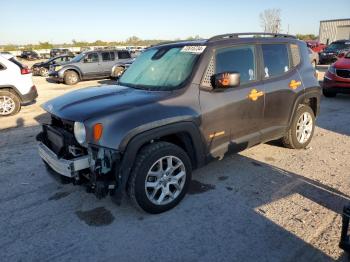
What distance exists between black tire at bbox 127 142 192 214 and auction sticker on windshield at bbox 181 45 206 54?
1249 millimetres

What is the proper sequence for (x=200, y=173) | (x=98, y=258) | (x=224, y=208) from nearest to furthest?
1. (x=98, y=258)
2. (x=224, y=208)
3. (x=200, y=173)

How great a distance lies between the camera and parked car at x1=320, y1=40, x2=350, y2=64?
21.2 m

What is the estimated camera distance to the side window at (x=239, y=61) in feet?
13.2

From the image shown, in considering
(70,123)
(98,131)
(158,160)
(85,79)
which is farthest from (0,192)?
(85,79)

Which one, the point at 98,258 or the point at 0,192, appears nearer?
the point at 98,258

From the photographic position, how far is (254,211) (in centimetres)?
355

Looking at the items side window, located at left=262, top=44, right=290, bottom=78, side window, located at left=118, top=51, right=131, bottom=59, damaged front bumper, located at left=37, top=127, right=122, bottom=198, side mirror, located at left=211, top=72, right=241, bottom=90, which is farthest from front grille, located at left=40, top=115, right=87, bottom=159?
side window, located at left=118, top=51, right=131, bottom=59

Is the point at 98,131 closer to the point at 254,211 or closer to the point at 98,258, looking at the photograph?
the point at 98,258

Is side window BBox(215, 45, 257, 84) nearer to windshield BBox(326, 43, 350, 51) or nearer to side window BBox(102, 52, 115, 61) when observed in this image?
side window BBox(102, 52, 115, 61)

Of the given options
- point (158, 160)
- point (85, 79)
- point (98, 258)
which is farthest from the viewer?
point (85, 79)

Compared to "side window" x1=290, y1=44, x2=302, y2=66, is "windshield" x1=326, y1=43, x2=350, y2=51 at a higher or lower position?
lower

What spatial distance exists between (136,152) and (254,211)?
4.80ft

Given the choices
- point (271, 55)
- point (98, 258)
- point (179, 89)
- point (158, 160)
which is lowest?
point (98, 258)

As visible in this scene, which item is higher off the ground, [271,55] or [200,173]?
[271,55]
